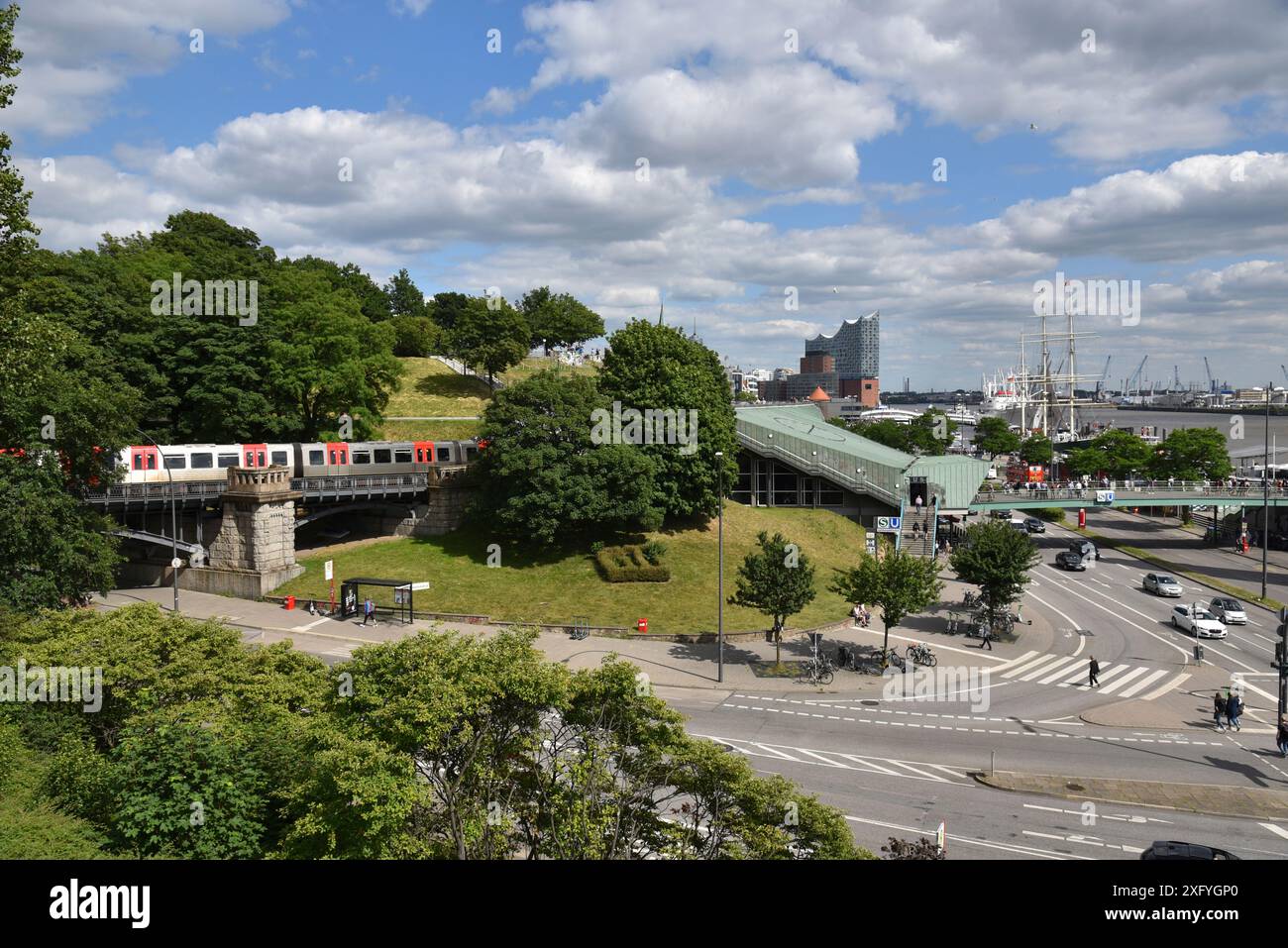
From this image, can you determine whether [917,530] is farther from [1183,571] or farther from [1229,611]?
[1229,611]

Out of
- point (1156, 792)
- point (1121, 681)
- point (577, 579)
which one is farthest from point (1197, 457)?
point (1156, 792)

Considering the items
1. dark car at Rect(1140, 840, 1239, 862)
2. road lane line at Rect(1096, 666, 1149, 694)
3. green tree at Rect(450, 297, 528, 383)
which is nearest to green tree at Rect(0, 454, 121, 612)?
dark car at Rect(1140, 840, 1239, 862)

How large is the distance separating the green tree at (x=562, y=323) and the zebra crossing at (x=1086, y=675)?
88.6m

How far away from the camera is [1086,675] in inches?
1529

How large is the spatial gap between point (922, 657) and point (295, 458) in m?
42.7

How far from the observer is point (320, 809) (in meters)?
14.5

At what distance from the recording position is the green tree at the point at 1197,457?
86.3 meters

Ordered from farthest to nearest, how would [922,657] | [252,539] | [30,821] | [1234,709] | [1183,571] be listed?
1. [1183,571]
2. [252,539]
3. [922,657]
4. [1234,709]
5. [30,821]

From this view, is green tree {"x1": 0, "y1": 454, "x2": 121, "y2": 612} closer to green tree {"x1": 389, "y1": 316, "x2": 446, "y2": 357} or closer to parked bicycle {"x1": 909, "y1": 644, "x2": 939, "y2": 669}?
parked bicycle {"x1": 909, "y1": 644, "x2": 939, "y2": 669}

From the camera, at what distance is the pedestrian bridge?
69.2 metres

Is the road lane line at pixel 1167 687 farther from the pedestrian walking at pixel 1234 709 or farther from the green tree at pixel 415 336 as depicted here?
the green tree at pixel 415 336

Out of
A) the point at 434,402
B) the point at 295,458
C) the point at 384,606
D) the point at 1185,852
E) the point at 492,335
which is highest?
the point at 492,335

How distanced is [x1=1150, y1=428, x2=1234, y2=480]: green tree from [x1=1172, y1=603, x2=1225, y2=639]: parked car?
4517 centimetres

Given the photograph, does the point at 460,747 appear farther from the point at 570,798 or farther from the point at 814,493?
the point at 814,493
